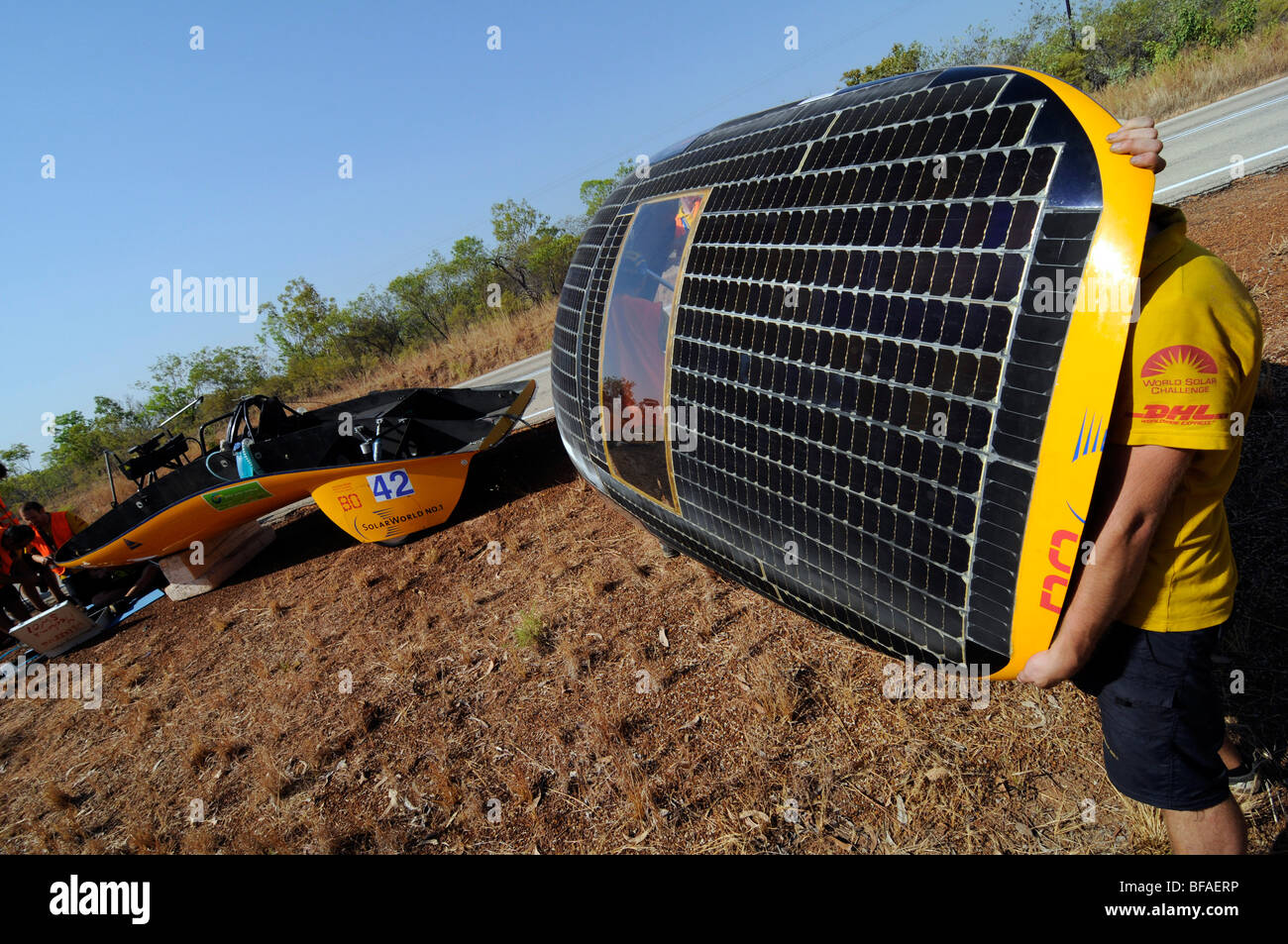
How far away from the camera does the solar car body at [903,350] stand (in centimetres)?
154

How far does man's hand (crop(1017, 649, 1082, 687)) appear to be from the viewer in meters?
1.66

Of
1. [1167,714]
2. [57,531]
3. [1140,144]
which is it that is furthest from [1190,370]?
[57,531]

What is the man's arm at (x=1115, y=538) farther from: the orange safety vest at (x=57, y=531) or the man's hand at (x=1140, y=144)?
the orange safety vest at (x=57, y=531)

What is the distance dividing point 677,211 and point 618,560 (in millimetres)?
2675

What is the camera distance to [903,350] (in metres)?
1.83

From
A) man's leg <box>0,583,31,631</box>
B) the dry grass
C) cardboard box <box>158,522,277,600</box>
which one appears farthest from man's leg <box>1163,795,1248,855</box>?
the dry grass

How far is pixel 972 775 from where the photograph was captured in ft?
8.47

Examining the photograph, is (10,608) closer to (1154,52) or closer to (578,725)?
(578,725)

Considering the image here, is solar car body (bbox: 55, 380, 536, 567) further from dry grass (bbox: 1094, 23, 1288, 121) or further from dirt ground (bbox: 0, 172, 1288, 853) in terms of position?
dry grass (bbox: 1094, 23, 1288, 121)

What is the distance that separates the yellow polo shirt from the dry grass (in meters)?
18.3

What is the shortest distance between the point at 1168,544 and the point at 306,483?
20.5 ft

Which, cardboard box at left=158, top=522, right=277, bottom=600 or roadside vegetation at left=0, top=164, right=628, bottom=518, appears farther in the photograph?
roadside vegetation at left=0, top=164, right=628, bottom=518

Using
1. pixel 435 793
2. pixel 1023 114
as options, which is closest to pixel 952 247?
pixel 1023 114
